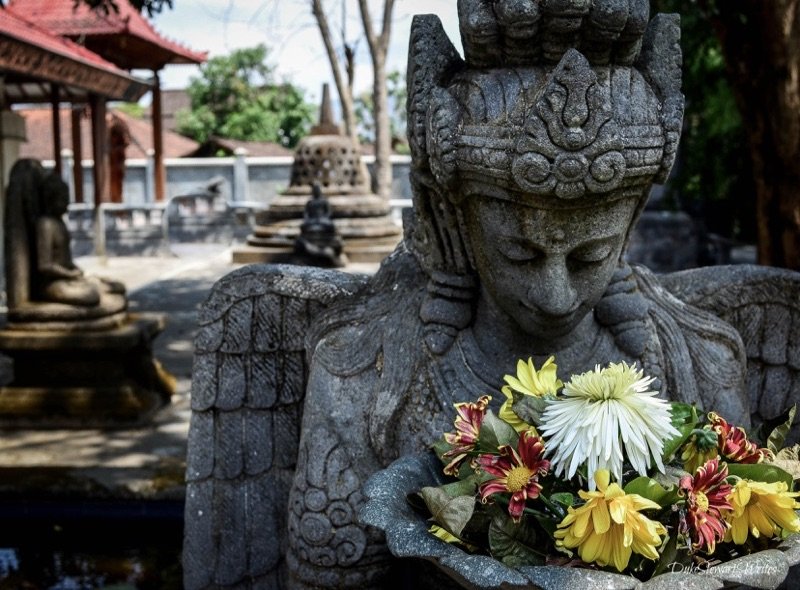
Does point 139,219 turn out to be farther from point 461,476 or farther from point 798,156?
point 461,476

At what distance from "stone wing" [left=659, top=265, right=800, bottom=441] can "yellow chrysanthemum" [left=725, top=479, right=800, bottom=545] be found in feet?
2.83

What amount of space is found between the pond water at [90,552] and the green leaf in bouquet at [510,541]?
7.52 ft

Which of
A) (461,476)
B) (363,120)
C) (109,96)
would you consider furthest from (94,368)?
(363,120)

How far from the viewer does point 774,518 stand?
1.42 m

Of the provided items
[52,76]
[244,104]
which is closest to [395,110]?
[244,104]

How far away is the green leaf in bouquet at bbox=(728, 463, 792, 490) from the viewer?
4.99 feet

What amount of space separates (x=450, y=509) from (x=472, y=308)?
640 millimetres

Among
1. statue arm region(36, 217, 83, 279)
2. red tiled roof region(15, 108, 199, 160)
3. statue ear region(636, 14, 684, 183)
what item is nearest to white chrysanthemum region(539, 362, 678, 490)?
statue ear region(636, 14, 684, 183)

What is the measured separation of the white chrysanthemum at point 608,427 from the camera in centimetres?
139

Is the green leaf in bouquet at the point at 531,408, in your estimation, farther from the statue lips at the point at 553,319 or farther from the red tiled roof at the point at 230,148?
the red tiled roof at the point at 230,148

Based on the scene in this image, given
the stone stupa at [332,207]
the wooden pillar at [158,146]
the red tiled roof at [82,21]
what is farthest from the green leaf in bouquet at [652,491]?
the wooden pillar at [158,146]

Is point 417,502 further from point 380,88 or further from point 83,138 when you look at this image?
point 83,138

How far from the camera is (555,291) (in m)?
1.73

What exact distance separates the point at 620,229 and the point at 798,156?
8.60 feet
